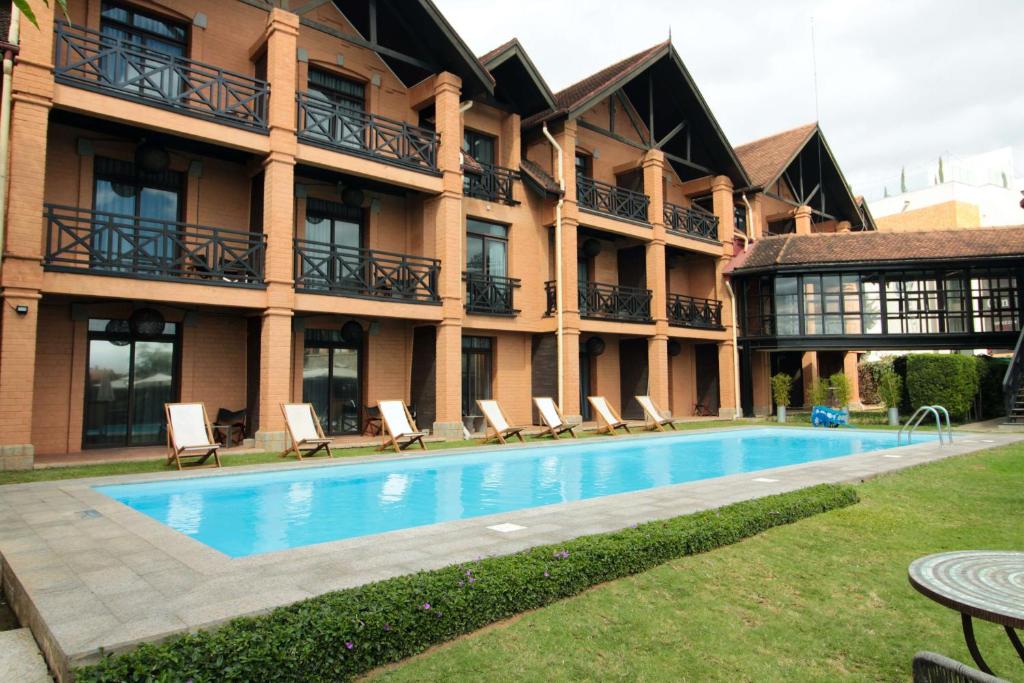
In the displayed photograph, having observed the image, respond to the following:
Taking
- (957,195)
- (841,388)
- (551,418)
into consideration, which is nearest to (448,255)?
(551,418)

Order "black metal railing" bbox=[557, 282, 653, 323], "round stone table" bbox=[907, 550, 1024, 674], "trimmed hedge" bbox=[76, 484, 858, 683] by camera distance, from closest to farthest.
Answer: "round stone table" bbox=[907, 550, 1024, 674]
"trimmed hedge" bbox=[76, 484, 858, 683]
"black metal railing" bbox=[557, 282, 653, 323]

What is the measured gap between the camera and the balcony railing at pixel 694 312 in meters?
21.5

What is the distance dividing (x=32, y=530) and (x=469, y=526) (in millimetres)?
3752

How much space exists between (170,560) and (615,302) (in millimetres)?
16037

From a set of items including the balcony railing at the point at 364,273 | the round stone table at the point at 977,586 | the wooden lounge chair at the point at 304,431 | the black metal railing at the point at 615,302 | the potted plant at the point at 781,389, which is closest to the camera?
the round stone table at the point at 977,586

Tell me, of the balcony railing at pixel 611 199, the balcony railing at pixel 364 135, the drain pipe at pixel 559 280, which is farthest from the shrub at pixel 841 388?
the balcony railing at pixel 364 135

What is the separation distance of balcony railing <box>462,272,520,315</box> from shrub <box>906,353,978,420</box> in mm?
11303

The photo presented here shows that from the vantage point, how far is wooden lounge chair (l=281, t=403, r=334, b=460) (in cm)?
1116

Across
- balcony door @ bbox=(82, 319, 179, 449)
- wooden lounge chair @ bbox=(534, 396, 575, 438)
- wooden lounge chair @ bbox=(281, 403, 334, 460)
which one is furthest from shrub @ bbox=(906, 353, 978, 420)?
balcony door @ bbox=(82, 319, 179, 449)

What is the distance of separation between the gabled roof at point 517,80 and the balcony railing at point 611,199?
2.36 m

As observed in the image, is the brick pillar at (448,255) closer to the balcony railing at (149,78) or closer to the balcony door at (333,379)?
the balcony door at (333,379)

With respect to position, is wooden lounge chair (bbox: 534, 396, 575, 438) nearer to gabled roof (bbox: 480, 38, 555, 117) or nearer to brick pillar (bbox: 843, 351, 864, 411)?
gabled roof (bbox: 480, 38, 555, 117)

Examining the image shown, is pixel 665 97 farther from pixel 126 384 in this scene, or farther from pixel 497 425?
pixel 126 384

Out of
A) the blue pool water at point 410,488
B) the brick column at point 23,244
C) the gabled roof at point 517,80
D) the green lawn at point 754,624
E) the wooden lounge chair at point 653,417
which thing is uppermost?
the gabled roof at point 517,80
